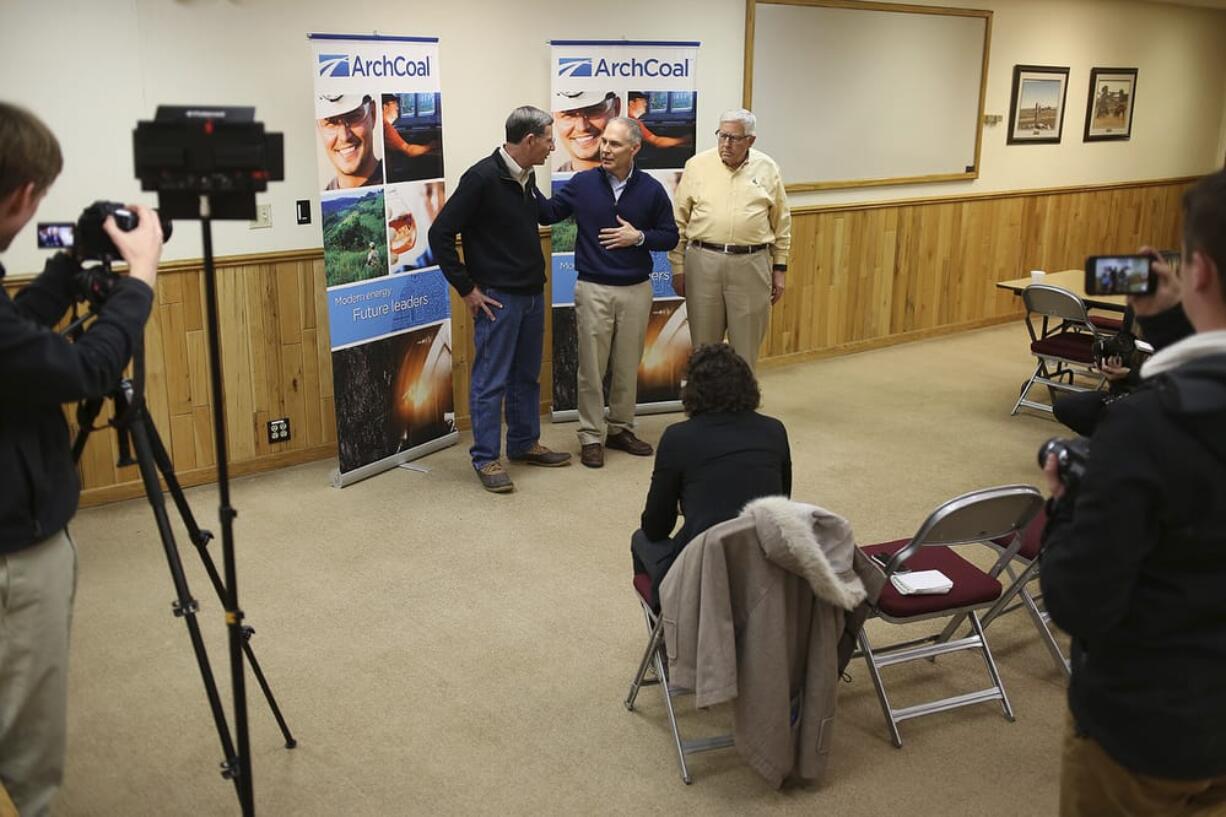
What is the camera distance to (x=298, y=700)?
3545mm

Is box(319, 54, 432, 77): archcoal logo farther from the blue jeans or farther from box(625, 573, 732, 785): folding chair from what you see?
box(625, 573, 732, 785): folding chair

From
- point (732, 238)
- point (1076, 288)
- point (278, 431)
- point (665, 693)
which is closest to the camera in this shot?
point (665, 693)

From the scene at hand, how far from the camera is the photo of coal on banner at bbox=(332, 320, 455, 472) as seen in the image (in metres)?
5.39

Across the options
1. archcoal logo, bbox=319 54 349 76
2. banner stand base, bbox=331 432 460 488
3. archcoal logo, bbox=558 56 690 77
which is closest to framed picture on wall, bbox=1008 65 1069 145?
archcoal logo, bbox=558 56 690 77

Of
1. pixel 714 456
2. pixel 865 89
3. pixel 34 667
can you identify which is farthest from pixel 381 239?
pixel 865 89

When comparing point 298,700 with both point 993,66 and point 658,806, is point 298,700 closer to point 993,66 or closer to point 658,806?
point 658,806

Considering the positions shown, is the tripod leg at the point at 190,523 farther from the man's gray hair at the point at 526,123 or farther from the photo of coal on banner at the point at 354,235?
the man's gray hair at the point at 526,123

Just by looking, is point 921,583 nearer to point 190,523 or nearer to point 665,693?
point 665,693

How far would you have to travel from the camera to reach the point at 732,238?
19.3ft

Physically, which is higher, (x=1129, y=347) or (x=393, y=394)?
(x=1129, y=347)

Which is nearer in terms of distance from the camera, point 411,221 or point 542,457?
point 411,221

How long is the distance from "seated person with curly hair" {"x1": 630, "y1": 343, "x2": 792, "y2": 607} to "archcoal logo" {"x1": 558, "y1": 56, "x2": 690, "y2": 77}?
3191 millimetres

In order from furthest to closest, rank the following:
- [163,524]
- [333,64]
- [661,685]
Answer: [333,64], [661,685], [163,524]

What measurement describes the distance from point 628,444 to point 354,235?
1.79 meters
